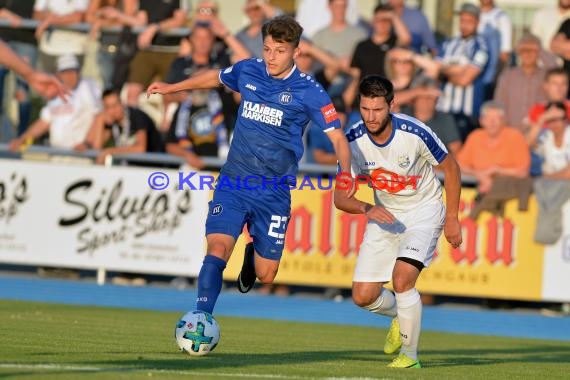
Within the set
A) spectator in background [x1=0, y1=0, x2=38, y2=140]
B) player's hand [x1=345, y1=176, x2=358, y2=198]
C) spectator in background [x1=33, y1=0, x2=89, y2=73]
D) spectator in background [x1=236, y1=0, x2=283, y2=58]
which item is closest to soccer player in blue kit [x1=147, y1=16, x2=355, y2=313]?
player's hand [x1=345, y1=176, x2=358, y2=198]

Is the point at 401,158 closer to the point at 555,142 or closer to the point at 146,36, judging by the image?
the point at 555,142

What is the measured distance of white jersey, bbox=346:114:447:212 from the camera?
927cm

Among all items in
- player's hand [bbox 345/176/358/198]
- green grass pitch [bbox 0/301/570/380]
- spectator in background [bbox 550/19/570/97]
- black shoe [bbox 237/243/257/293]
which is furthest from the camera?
spectator in background [bbox 550/19/570/97]

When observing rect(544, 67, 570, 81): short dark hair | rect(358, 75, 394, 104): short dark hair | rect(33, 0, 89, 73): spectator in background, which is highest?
rect(33, 0, 89, 73): spectator in background

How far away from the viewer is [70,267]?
1705 centimetres

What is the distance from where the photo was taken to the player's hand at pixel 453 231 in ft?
29.6

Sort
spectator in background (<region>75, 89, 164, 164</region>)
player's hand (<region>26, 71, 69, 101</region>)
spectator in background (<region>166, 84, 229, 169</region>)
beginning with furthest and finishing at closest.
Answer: spectator in background (<region>75, 89, 164, 164</region>) → spectator in background (<region>166, 84, 229, 169</region>) → player's hand (<region>26, 71, 69, 101</region>)

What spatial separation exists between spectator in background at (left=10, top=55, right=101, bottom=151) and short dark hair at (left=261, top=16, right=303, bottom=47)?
9.04 meters

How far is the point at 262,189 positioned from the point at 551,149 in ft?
25.8

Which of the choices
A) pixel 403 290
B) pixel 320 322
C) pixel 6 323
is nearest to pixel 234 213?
pixel 403 290

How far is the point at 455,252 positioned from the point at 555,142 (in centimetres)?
194

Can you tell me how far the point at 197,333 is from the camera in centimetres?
819

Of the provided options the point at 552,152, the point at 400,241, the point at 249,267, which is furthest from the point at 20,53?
the point at 400,241

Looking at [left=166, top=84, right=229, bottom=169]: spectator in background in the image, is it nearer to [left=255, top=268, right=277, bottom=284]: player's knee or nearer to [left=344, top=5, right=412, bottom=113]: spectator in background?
[left=344, top=5, right=412, bottom=113]: spectator in background
